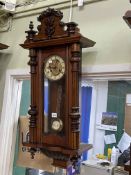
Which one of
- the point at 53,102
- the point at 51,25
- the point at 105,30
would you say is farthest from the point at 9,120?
the point at 105,30

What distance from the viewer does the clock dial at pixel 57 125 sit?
1317 mm

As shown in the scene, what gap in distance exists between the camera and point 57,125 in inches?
52.4

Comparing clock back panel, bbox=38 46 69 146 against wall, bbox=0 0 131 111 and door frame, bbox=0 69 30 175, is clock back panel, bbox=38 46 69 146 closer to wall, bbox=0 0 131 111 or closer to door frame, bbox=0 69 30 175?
wall, bbox=0 0 131 111

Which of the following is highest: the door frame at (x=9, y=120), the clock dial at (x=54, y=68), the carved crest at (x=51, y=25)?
the carved crest at (x=51, y=25)

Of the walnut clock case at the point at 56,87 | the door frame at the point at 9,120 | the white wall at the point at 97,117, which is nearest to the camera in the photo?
the walnut clock case at the point at 56,87

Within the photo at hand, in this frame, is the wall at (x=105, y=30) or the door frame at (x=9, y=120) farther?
the door frame at (x=9, y=120)

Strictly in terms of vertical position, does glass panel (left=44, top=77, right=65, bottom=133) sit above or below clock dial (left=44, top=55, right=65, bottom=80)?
below

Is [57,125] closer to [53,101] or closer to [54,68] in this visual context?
[53,101]

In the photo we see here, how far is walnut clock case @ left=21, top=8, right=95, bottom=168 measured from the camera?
1.27 meters

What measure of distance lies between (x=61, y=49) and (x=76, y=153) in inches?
21.4

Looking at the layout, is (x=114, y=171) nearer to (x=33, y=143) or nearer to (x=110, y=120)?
(x=110, y=120)

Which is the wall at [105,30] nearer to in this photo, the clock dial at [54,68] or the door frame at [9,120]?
the clock dial at [54,68]

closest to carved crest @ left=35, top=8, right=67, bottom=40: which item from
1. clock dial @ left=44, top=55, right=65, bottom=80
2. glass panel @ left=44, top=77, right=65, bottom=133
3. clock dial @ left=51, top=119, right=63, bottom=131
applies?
clock dial @ left=44, top=55, right=65, bottom=80

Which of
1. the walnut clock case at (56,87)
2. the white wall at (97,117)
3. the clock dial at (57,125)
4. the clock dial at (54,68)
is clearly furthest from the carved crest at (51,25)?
the white wall at (97,117)
